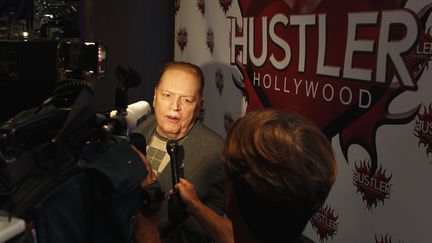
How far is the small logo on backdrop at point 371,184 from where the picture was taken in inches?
61.8

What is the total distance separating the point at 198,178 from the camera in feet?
5.50

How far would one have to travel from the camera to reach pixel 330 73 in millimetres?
1790

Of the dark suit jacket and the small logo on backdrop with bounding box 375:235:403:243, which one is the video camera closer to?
the dark suit jacket

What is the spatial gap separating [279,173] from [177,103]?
999mm

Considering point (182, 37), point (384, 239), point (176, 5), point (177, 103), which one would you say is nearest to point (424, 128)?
point (384, 239)

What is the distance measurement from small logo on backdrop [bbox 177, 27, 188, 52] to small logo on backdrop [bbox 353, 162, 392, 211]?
1532mm

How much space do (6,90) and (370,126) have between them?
99.6 inches

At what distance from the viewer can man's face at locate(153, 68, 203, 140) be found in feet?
5.85

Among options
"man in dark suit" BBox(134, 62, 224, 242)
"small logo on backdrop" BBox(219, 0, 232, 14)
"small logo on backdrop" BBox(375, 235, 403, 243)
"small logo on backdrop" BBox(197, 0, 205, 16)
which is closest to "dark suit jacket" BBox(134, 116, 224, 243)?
"man in dark suit" BBox(134, 62, 224, 242)

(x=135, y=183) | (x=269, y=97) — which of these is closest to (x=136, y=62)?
(x=269, y=97)

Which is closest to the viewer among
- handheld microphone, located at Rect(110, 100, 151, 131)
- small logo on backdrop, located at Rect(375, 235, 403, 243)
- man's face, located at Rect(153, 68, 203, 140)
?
handheld microphone, located at Rect(110, 100, 151, 131)

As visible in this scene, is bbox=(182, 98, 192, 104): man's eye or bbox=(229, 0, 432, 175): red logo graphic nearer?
bbox=(229, 0, 432, 175): red logo graphic

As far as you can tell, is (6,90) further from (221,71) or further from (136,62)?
(221,71)

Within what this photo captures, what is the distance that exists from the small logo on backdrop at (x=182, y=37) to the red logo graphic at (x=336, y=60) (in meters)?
0.64
